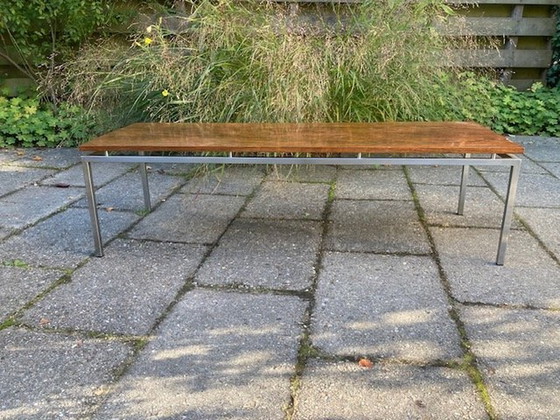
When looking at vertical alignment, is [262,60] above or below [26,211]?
above

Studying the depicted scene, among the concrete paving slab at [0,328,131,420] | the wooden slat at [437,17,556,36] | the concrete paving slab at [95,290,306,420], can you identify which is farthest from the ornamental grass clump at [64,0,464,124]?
the concrete paving slab at [0,328,131,420]

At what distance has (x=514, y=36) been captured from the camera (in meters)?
4.95

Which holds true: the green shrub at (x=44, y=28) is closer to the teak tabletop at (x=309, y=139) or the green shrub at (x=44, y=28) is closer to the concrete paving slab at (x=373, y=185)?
the teak tabletop at (x=309, y=139)

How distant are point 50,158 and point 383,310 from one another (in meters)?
3.15

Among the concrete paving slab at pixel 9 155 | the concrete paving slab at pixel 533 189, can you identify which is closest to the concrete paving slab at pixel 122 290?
the concrete paving slab at pixel 533 189

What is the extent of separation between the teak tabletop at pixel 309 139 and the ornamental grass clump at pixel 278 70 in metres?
0.77

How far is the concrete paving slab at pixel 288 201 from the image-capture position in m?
2.66

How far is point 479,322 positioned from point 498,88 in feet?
12.6

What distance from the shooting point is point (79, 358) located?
147 centimetres

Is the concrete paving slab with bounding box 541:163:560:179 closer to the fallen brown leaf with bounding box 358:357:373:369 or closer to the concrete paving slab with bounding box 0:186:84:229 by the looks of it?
the fallen brown leaf with bounding box 358:357:373:369

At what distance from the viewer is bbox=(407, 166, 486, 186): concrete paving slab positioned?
10.5ft

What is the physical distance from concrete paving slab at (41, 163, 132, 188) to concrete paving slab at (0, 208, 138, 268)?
Result: 58 centimetres

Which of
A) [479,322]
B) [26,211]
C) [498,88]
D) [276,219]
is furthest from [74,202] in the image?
[498,88]

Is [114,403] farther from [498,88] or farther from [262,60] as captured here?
[498,88]
